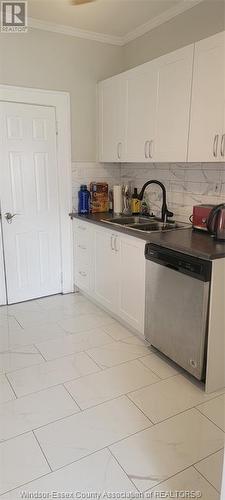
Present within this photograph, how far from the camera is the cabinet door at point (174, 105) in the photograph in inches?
95.4

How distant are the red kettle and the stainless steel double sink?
0.52m

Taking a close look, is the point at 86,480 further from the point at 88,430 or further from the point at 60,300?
the point at 60,300

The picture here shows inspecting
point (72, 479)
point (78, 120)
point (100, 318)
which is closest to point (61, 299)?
point (100, 318)

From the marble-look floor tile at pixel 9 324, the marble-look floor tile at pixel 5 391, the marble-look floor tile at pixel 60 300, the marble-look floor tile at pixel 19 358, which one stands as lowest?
the marble-look floor tile at pixel 5 391

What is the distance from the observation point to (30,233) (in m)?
3.47

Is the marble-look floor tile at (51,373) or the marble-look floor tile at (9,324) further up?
the marble-look floor tile at (9,324)

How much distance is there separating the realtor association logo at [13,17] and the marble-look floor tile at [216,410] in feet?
10.7

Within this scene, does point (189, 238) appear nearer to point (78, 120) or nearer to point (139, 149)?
point (139, 149)

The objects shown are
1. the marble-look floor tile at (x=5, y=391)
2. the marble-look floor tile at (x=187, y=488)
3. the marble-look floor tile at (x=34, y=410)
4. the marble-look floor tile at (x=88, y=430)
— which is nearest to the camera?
the marble-look floor tile at (x=187, y=488)

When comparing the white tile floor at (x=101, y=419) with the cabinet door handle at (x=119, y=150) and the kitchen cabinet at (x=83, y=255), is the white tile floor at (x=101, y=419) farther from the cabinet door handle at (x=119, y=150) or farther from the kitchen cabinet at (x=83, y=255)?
the cabinet door handle at (x=119, y=150)

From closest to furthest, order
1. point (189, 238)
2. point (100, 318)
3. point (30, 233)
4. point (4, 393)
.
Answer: point (4, 393) → point (189, 238) → point (100, 318) → point (30, 233)

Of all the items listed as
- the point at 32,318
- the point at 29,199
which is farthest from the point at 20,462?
the point at 29,199

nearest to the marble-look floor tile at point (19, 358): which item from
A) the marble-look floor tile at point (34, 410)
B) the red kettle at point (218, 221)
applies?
the marble-look floor tile at point (34, 410)

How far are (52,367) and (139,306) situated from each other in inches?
31.4
